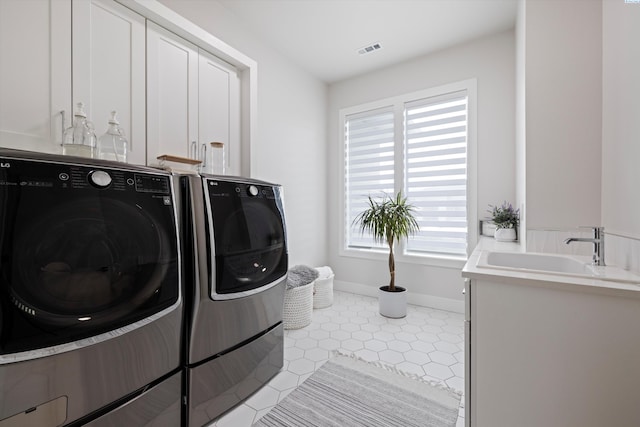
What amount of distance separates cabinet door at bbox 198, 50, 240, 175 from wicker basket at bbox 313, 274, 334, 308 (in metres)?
1.44

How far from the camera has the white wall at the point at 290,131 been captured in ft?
7.57

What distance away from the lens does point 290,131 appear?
300cm

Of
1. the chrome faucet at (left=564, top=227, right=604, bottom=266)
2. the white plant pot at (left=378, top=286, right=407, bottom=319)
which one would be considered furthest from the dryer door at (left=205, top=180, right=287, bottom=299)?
the chrome faucet at (left=564, top=227, right=604, bottom=266)

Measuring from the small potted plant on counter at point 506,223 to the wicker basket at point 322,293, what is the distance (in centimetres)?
164

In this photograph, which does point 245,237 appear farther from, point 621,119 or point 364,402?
point 621,119

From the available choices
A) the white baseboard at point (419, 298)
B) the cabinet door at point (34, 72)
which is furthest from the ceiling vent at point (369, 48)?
the white baseboard at point (419, 298)

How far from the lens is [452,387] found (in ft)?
5.49

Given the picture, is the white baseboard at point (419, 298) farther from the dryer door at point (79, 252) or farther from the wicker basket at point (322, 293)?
the dryer door at point (79, 252)

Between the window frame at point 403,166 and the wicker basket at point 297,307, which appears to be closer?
the wicker basket at point 297,307

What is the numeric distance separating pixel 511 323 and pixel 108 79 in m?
2.25

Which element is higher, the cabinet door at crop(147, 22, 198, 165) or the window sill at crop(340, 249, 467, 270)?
the cabinet door at crop(147, 22, 198, 165)

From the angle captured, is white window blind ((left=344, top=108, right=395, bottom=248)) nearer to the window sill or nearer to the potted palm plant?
the window sill

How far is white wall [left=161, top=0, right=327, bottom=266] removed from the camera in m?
2.31

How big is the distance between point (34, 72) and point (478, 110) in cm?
322
